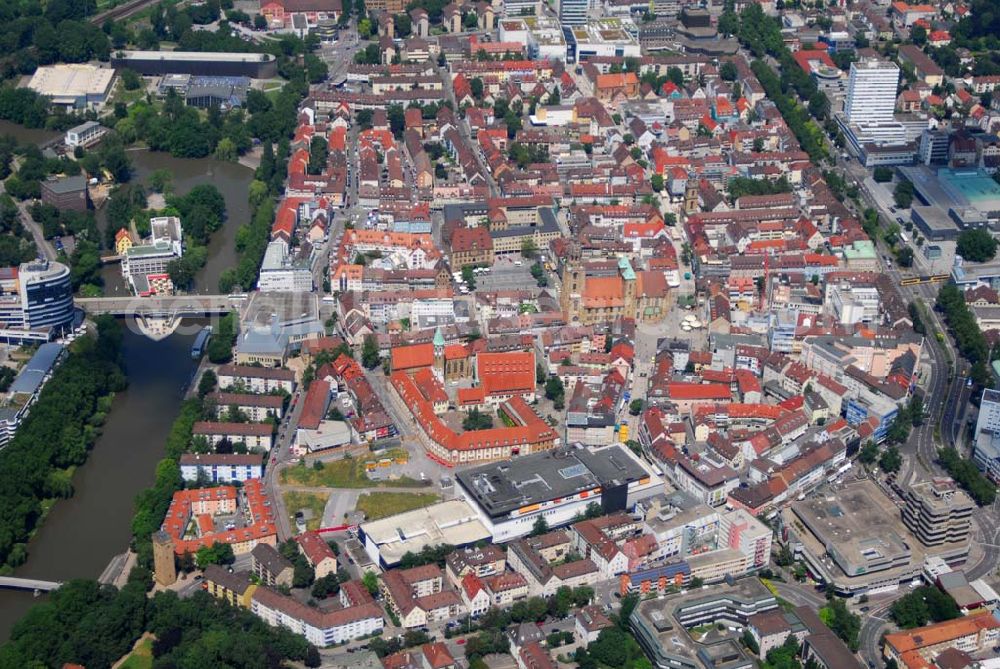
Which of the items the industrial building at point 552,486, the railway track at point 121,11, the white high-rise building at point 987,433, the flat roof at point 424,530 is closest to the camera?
the flat roof at point 424,530

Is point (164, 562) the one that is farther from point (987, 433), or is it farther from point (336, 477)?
point (987, 433)

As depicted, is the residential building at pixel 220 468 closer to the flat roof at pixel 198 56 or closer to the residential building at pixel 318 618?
the residential building at pixel 318 618

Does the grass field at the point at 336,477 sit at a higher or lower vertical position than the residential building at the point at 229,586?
higher

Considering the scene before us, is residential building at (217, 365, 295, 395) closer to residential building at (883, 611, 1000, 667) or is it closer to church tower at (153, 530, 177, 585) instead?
church tower at (153, 530, 177, 585)

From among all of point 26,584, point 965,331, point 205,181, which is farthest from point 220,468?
point 965,331

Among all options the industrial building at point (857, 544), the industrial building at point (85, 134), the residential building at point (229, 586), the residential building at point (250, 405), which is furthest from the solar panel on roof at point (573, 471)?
the industrial building at point (85, 134)

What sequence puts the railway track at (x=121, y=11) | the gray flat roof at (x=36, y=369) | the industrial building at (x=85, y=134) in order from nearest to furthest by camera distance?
the gray flat roof at (x=36, y=369)
the industrial building at (x=85, y=134)
the railway track at (x=121, y=11)
